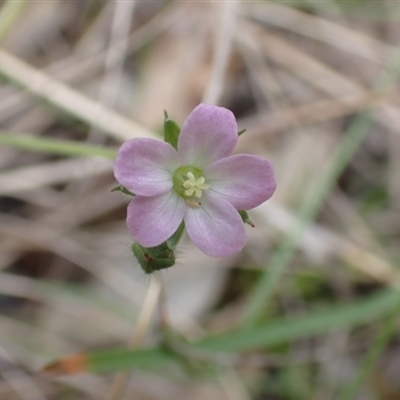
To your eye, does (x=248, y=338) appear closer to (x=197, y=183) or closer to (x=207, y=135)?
(x=197, y=183)

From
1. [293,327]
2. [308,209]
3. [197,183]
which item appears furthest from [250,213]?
[197,183]

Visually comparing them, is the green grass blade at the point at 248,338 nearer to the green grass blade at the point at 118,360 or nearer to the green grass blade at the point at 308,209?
the green grass blade at the point at 118,360

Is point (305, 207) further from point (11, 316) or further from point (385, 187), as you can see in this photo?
point (11, 316)

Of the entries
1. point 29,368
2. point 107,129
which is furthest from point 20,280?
point 107,129

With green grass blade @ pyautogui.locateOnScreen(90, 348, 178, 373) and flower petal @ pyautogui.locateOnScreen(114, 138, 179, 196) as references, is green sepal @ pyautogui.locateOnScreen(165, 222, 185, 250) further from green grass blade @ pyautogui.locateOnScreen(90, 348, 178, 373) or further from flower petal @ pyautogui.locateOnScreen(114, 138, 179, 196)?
green grass blade @ pyautogui.locateOnScreen(90, 348, 178, 373)

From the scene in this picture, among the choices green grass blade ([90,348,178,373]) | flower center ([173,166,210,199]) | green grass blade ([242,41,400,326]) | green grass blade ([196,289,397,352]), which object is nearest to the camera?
flower center ([173,166,210,199])

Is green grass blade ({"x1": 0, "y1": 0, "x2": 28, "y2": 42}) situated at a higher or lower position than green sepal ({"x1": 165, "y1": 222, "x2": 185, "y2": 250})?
higher

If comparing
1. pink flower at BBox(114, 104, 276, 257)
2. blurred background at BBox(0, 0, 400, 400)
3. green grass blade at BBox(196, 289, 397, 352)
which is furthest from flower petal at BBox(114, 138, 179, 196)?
blurred background at BBox(0, 0, 400, 400)
